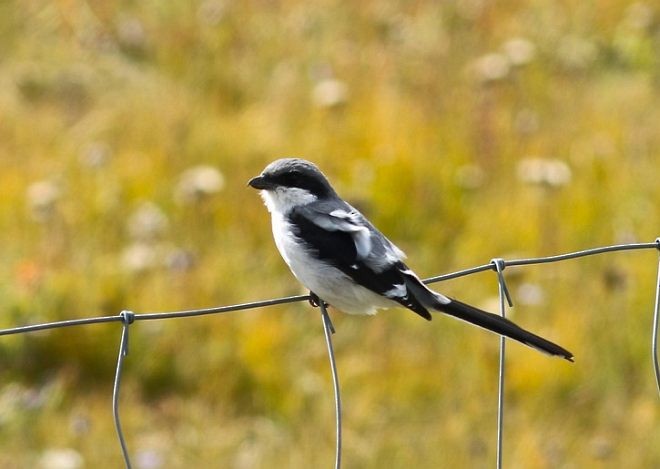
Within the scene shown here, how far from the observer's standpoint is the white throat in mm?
3549

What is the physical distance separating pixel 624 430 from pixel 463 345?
72 cm

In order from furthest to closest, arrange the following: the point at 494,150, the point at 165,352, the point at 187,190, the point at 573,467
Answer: the point at 494,150, the point at 187,190, the point at 165,352, the point at 573,467

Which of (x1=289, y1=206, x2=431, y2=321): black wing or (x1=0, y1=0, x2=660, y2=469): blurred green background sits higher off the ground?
(x1=0, y1=0, x2=660, y2=469): blurred green background

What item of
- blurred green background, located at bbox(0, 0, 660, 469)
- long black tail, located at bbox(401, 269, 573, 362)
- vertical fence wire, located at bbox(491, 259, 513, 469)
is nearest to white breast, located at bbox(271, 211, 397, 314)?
long black tail, located at bbox(401, 269, 573, 362)

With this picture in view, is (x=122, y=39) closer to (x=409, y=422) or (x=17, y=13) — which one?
(x=17, y=13)

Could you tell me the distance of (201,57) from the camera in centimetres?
735

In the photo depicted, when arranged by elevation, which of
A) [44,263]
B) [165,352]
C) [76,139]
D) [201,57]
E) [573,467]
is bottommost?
[573,467]

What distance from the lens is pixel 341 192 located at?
5930 mm

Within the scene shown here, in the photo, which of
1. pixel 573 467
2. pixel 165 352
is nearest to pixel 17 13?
pixel 165 352

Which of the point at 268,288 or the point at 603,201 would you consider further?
the point at 603,201

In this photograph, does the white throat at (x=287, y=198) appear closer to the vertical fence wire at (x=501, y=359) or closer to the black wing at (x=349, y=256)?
the black wing at (x=349, y=256)

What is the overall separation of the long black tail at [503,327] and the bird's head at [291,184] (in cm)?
56

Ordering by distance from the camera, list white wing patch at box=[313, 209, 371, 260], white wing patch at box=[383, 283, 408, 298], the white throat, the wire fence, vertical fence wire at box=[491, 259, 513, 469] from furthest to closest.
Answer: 1. the white throat
2. white wing patch at box=[313, 209, 371, 260]
3. white wing patch at box=[383, 283, 408, 298]
4. vertical fence wire at box=[491, 259, 513, 469]
5. the wire fence

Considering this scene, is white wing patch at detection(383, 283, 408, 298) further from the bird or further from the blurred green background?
the blurred green background
